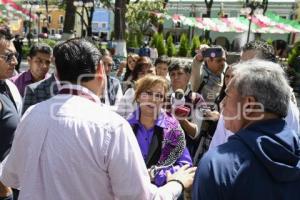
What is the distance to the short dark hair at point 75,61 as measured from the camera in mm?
1775

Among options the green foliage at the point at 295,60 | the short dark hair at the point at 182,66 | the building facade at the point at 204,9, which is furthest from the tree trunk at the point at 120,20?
the building facade at the point at 204,9

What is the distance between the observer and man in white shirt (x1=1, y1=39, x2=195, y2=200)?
167 centimetres

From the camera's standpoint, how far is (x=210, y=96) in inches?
167

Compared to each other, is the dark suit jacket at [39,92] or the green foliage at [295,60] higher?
the dark suit jacket at [39,92]

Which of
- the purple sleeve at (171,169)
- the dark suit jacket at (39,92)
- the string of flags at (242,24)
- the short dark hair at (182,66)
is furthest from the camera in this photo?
the string of flags at (242,24)

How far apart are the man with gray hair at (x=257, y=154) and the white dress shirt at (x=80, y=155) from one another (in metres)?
0.29

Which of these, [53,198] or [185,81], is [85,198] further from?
[185,81]

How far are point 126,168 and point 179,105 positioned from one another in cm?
187

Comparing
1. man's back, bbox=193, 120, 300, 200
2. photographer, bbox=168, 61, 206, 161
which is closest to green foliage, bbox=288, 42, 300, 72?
photographer, bbox=168, 61, 206, 161

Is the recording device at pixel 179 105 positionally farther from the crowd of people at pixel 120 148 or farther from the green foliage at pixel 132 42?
the green foliage at pixel 132 42

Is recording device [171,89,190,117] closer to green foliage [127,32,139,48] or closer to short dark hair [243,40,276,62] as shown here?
short dark hair [243,40,276,62]

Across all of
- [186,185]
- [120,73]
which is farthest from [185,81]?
[120,73]

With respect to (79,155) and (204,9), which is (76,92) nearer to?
(79,155)

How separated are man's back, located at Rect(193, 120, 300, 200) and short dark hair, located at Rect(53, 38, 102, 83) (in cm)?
64
